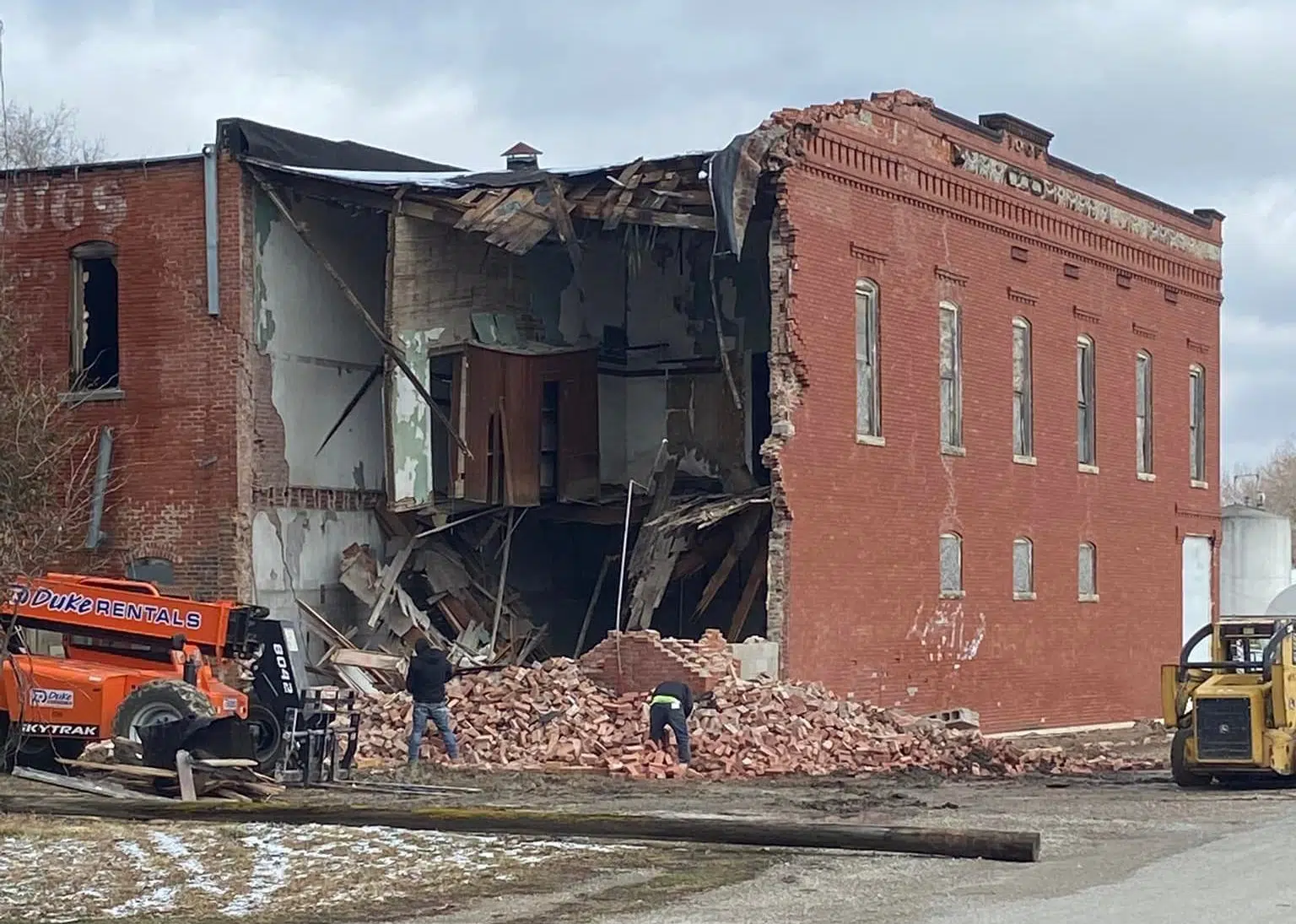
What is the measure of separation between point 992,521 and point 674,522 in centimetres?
730

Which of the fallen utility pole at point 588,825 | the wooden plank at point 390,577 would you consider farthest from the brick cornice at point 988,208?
the fallen utility pole at point 588,825

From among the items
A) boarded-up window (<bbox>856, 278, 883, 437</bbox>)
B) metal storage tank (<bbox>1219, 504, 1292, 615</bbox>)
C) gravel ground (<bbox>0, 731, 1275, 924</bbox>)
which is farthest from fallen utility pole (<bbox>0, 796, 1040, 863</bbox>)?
metal storage tank (<bbox>1219, 504, 1292, 615</bbox>)

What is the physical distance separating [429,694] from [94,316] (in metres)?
9.09

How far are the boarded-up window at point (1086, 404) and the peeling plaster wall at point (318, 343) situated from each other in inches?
514

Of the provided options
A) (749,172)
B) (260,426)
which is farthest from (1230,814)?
(260,426)

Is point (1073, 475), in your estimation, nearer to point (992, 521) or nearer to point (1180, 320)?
point (992, 521)

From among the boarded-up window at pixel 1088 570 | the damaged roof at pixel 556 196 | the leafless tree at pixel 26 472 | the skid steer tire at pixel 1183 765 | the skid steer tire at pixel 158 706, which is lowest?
the skid steer tire at pixel 1183 765

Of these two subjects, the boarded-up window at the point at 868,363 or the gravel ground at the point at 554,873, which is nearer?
the gravel ground at the point at 554,873

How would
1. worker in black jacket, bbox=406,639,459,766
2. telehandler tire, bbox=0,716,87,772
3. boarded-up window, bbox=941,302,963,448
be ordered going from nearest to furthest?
1. telehandler tire, bbox=0,716,87,772
2. worker in black jacket, bbox=406,639,459,766
3. boarded-up window, bbox=941,302,963,448

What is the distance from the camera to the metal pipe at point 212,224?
26344 mm

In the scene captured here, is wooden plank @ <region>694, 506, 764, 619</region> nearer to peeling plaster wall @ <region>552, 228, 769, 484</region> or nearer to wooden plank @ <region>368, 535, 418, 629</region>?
peeling plaster wall @ <region>552, 228, 769, 484</region>

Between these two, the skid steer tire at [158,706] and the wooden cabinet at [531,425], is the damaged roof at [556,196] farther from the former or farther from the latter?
the skid steer tire at [158,706]

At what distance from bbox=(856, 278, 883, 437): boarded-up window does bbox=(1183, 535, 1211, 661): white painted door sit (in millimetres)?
12522

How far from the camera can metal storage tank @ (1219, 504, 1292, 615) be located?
53.9 m
